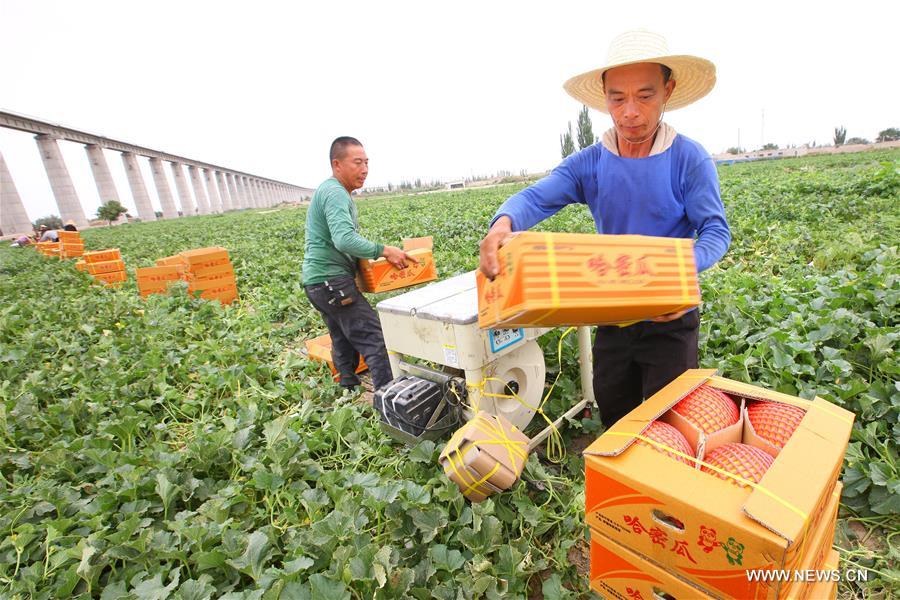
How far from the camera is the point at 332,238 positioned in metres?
3.16

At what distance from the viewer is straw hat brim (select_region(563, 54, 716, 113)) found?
64.2 inches

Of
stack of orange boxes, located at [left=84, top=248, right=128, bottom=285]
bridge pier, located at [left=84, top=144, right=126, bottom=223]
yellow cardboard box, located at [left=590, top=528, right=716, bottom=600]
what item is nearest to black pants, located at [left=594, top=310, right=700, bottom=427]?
yellow cardboard box, located at [left=590, top=528, right=716, bottom=600]

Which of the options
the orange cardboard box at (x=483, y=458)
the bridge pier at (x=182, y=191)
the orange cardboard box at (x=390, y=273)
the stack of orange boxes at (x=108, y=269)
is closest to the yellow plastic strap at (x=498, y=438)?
the orange cardboard box at (x=483, y=458)

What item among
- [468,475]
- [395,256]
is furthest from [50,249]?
[468,475]

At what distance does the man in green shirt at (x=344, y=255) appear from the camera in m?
3.14

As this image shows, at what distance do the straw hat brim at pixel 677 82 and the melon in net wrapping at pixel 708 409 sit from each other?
46.3 inches

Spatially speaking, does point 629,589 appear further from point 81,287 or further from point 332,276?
point 81,287

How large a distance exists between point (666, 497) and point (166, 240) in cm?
2071

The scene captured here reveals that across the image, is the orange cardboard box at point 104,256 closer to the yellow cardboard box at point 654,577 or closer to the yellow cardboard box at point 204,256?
the yellow cardboard box at point 204,256

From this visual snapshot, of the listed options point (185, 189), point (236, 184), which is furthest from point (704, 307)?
point (236, 184)

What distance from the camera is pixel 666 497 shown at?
111cm

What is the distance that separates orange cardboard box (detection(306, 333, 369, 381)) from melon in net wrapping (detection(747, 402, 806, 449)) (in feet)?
9.59

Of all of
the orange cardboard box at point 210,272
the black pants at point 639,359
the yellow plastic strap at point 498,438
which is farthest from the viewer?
the orange cardboard box at point 210,272

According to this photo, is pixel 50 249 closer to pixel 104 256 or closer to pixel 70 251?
pixel 70 251
